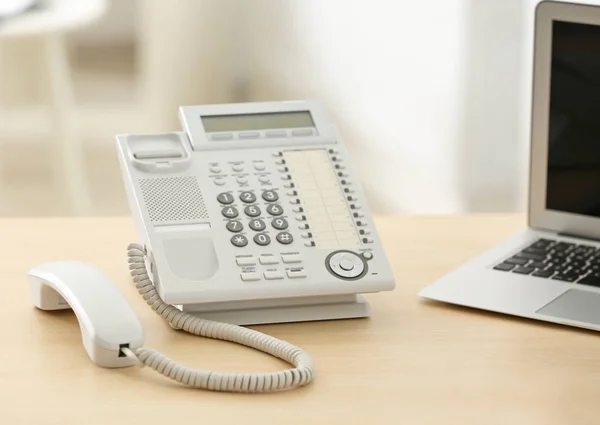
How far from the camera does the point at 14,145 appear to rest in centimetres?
355

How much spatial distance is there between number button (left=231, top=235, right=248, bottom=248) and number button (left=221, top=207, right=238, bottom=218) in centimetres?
2

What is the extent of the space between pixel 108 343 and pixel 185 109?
0.31 m

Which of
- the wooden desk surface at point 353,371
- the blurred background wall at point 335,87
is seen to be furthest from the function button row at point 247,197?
the blurred background wall at point 335,87

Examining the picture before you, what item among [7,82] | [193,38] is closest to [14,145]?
[7,82]

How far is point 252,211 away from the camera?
97 cm

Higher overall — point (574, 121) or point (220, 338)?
point (574, 121)

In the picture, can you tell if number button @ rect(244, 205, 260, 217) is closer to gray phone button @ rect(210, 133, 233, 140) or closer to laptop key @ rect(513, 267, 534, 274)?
gray phone button @ rect(210, 133, 233, 140)

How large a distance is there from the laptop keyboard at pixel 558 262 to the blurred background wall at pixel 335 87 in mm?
1888

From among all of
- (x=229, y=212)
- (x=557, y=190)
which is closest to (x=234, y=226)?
(x=229, y=212)

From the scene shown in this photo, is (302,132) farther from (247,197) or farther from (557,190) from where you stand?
(557,190)

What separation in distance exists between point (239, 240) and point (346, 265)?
0.10 metres

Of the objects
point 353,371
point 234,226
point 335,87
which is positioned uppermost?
point 335,87

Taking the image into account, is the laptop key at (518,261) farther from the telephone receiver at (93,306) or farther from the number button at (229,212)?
the telephone receiver at (93,306)

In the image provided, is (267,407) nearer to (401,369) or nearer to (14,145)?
(401,369)
